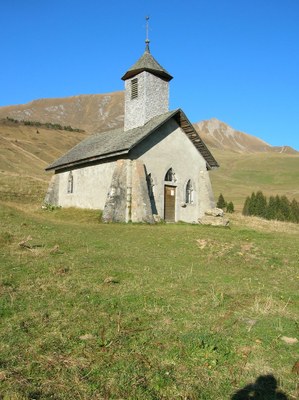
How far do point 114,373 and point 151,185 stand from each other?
771 inches

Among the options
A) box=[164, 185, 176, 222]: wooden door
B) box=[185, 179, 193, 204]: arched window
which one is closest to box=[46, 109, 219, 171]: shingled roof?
box=[185, 179, 193, 204]: arched window

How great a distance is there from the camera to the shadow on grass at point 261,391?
171 inches

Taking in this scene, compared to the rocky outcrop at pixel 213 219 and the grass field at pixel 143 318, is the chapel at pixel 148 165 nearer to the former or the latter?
the rocky outcrop at pixel 213 219

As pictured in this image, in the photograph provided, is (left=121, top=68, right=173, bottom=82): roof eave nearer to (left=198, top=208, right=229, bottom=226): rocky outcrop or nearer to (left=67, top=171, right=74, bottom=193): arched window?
(left=67, top=171, right=74, bottom=193): arched window

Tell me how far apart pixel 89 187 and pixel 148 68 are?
983 centimetres

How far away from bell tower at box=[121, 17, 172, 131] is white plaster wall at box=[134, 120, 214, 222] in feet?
7.18

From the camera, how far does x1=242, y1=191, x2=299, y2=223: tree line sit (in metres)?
50.7

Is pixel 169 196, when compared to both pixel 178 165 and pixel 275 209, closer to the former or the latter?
pixel 178 165

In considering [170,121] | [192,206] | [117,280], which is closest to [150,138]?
[170,121]

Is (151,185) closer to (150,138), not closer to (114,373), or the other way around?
(150,138)

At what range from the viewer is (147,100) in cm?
2598

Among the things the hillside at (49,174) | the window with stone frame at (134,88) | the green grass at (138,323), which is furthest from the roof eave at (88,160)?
the green grass at (138,323)

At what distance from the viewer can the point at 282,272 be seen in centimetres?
1154

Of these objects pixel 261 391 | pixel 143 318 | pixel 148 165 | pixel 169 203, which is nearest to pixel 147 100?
pixel 148 165
